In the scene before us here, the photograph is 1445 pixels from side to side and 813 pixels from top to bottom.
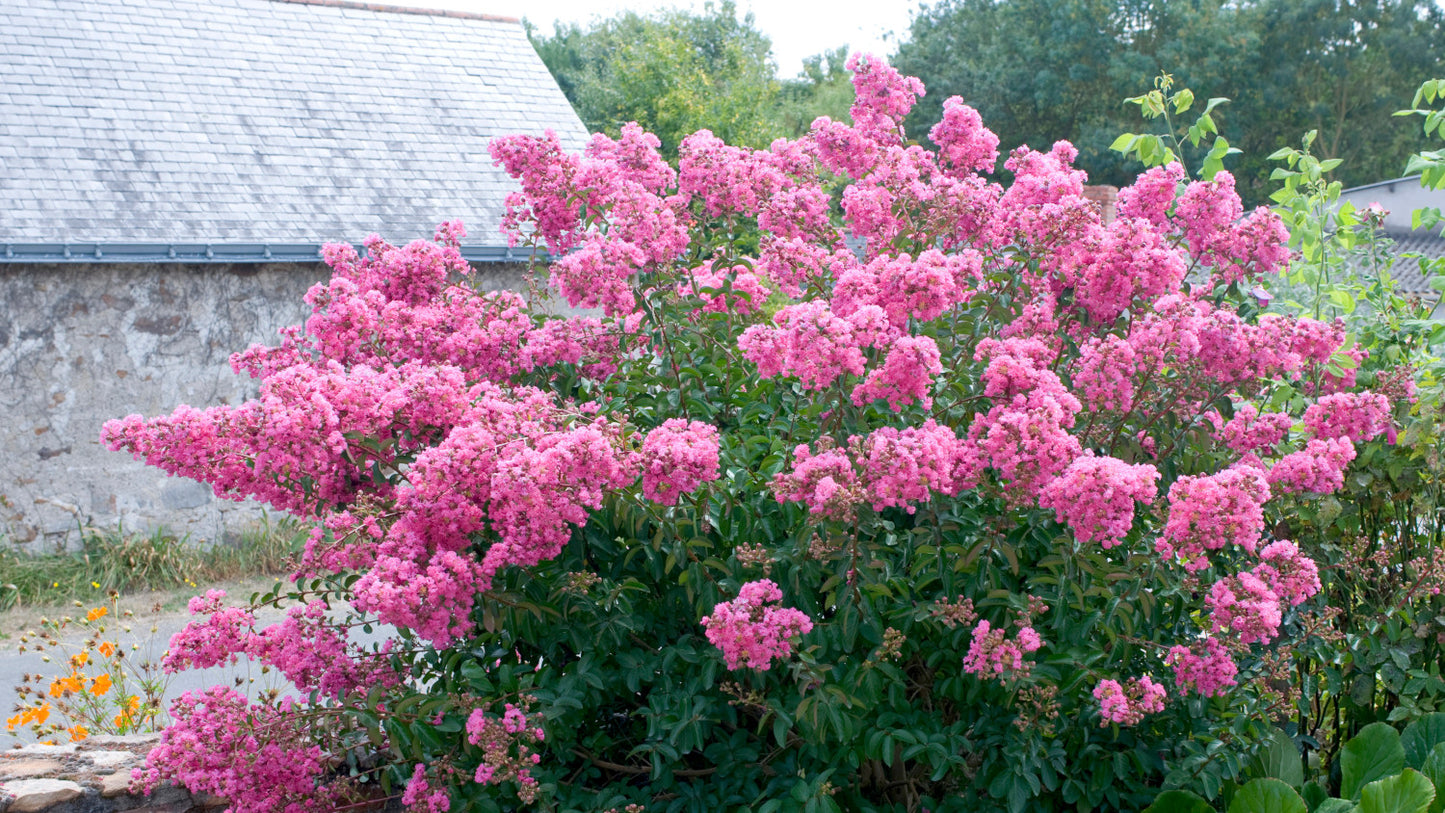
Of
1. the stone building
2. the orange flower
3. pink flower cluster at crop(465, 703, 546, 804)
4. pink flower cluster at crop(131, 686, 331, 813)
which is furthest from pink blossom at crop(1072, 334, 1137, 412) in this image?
the stone building

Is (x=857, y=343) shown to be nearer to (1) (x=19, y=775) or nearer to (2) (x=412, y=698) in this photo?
(2) (x=412, y=698)

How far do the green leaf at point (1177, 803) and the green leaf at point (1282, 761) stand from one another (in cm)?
47

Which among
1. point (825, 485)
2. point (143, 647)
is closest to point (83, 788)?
point (825, 485)

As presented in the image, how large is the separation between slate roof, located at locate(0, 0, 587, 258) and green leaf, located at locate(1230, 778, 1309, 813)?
898 cm

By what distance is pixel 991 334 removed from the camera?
11.6 feet

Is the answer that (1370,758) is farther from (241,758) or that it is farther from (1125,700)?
(241,758)

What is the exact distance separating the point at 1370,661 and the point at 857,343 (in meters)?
2.04

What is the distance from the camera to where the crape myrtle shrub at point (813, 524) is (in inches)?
106

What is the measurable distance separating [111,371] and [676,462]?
8.85 metres

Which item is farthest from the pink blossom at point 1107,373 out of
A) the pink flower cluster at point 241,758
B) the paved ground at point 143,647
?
the paved ground at point 143,647

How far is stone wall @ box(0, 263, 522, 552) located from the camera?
9.59m

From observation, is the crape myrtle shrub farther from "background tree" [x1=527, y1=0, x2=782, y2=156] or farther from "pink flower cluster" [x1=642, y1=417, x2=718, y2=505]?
"background tree" [x1=527, y1=0, x2=782, y2=156]

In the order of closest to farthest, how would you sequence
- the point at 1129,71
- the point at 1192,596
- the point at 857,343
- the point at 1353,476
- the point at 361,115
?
the point at 857,343
the point at 1192,596
the point at 1353,476
the point at 361,115
the point at 1129,71

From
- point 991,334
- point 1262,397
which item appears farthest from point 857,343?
point 1262,397
